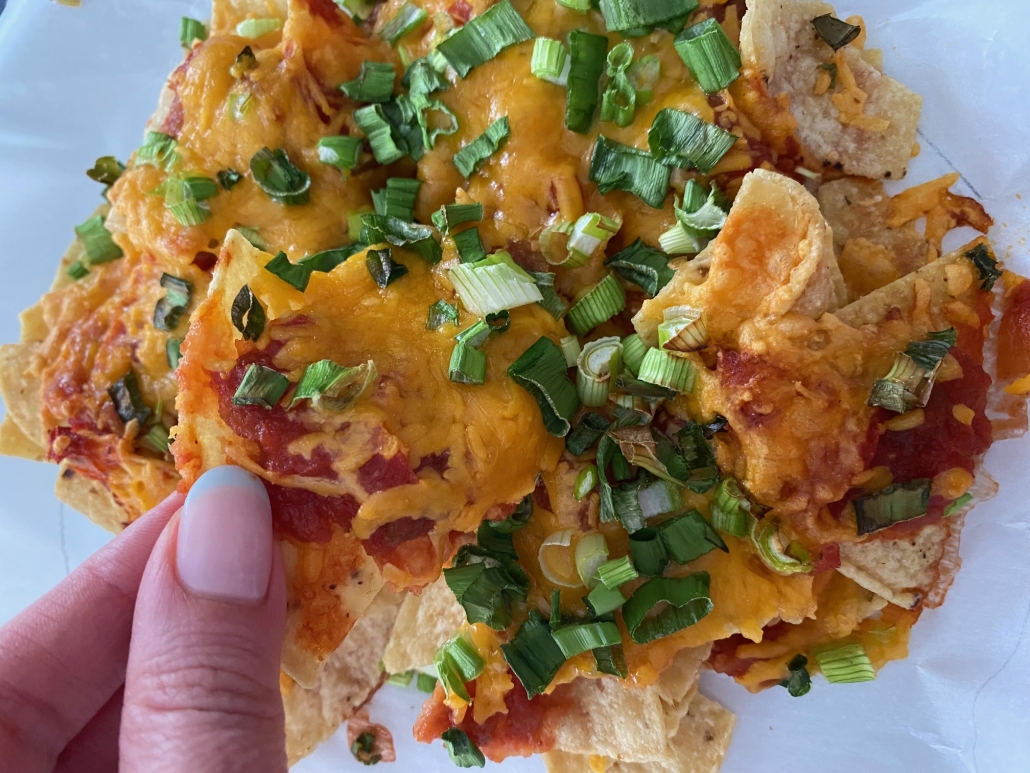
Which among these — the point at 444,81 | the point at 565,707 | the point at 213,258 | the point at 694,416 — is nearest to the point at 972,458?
the point at 694,416

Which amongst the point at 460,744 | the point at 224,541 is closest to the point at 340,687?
the point at 460,744

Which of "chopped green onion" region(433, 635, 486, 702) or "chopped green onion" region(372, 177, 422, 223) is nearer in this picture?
"chopped green onion" region(433, 635, 486, 702)

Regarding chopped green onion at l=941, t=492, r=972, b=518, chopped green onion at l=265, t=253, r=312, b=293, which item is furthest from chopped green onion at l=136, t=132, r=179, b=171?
chopped green onion at l=941, t=492, r=972, b=518

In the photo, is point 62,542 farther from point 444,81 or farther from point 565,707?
point 444,81

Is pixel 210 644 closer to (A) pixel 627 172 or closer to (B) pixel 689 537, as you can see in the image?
(B) pixel 689 537

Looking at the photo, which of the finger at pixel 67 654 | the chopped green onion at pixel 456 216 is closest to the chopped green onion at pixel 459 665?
the finger at pixel 67 654

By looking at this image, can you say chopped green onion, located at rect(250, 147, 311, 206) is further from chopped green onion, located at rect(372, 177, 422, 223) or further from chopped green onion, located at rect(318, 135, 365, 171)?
chopped green onion, located at rect(372, 177, 422, 223)
